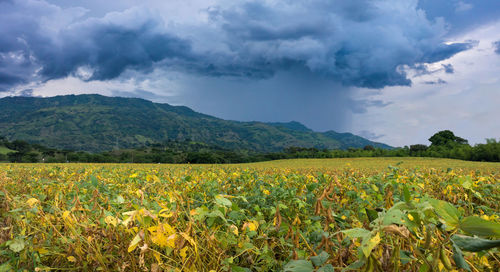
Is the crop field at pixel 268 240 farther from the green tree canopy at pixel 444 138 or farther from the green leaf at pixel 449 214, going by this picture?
the green tree canopy at pixel 444 138

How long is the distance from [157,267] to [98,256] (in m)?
0.70

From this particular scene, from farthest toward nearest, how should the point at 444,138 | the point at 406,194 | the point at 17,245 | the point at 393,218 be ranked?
the point at 444,138, the point at 17,245, the point at 406,194, the point at 393,218

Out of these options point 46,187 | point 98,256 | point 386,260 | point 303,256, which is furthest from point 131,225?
point 46,187

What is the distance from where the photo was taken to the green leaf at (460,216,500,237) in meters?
0.87

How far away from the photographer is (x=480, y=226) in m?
0.91

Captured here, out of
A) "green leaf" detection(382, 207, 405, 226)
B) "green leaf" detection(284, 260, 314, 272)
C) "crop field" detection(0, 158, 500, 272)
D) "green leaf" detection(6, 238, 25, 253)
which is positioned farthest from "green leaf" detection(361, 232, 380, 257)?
"green leaf" detection(6, 238, 25, 253)

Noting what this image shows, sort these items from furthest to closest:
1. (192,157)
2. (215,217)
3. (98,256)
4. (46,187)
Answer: (192,157)
(46,187)
(98,256)
(215,217)

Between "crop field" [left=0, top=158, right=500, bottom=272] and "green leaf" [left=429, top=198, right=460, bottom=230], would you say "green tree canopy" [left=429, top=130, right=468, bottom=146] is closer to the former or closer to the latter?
"crop field" [left=0, top=158, right=500, bottom=272]

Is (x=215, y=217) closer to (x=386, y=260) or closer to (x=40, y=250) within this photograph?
(x=386, y=260)

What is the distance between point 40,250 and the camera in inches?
83.7

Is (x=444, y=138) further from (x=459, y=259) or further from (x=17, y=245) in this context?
(x=17, y=245)

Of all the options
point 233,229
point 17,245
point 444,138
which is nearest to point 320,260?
point 233,229

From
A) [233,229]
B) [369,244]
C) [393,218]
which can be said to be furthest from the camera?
[233,229]

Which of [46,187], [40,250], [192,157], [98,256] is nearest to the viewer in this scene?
[98,256]
